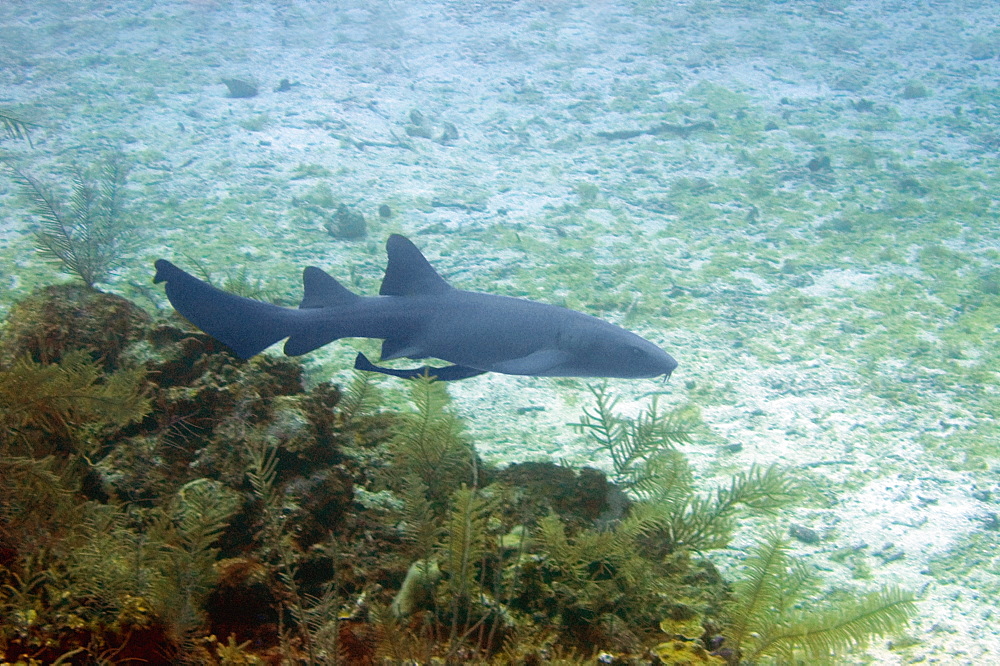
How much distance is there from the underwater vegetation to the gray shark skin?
308mm

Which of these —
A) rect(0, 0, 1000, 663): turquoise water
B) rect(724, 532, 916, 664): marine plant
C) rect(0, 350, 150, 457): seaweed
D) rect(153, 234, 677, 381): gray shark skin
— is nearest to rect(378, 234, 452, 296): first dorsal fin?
rect(153, 234, 677, 381): gray shark skin

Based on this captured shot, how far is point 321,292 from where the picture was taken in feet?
10.5

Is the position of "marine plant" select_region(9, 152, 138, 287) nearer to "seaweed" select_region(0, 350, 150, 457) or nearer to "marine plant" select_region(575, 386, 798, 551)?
"seaweed" select_region(0, 350, 150, 457)

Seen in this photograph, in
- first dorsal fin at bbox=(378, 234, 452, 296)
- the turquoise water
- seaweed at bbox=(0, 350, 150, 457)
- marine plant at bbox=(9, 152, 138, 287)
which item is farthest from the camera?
marine plant at bbox=(9, 152, 138, 287)

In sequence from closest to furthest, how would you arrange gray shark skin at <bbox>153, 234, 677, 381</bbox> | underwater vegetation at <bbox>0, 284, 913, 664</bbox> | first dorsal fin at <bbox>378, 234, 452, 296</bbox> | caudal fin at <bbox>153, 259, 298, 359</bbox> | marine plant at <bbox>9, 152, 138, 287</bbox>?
underwater vegetation at <bbox>0, 284, 913, 664</bbox> < caudal fin at <bbox>153, 259, 298, 359</bbox> < gray shark skin at <bbox>153, 234, 677, 381</bbox> < first dorsal fin at <bbox>378, 234, 452, 296</bbox> < marine plant at <bbox>9, 152, 138, 287</bbox>

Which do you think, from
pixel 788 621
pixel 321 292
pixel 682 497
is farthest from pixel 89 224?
pixel 788 621

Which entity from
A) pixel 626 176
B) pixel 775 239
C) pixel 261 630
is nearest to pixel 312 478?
pixel 261 630

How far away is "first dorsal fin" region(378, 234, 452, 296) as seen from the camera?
130 inches

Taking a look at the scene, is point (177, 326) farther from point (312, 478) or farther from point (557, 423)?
point (557, 423)

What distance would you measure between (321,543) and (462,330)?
132 cm

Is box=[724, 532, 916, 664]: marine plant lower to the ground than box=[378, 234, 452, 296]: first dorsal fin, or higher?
lower

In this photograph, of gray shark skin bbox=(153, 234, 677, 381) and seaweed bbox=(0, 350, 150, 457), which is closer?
seaweed bbox=(0, 350, 150, 457)

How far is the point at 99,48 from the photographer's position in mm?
14453

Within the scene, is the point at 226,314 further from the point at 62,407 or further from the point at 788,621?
the point at 788,621
